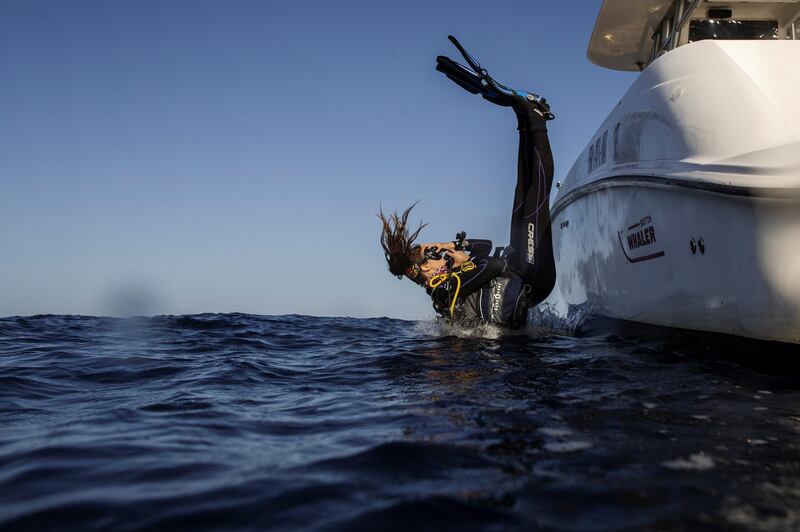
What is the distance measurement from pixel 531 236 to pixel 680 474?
4576 millimetres

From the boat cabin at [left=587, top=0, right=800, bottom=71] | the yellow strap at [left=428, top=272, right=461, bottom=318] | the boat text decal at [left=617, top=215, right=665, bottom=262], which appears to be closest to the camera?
the boat text decal at [left=617, top=215, right=665, bottom=262]

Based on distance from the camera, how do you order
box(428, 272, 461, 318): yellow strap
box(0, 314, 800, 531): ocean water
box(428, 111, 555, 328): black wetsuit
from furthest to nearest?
box(428, 111, 555, 328): black wetsuit < box(428, 272, 461, 318): yellow strap < box(0, 314, 800, 531): ocean water

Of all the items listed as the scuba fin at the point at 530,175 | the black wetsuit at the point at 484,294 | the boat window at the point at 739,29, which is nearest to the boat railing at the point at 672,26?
the boat window at the point at 739,29

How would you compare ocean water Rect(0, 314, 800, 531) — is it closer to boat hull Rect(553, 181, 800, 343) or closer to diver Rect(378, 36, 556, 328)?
boat hull Rect(553, 181, 800, 343)

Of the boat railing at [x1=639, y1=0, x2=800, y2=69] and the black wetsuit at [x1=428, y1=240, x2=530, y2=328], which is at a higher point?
the boat railing at [x1=639, y1=0, x2=800, y2=69]

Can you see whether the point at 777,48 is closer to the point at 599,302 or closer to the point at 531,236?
the point at 599,302

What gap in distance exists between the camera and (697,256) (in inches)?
141

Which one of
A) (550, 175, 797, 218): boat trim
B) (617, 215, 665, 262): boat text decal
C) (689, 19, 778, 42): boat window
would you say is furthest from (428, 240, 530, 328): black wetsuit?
(689, 19, 778, 42): boat window

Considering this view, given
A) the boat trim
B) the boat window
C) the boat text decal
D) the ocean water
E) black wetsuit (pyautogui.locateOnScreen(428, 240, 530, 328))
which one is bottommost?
the ocean water

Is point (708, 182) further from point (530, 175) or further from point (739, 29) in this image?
point (530, 175)

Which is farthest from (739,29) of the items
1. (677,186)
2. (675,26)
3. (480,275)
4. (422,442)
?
(422,442)

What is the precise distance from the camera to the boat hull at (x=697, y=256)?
3.05 m

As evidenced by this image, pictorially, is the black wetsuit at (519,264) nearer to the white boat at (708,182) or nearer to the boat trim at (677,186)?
the boat trim at (677,186)

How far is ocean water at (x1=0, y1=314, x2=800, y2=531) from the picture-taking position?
1.70 metres
